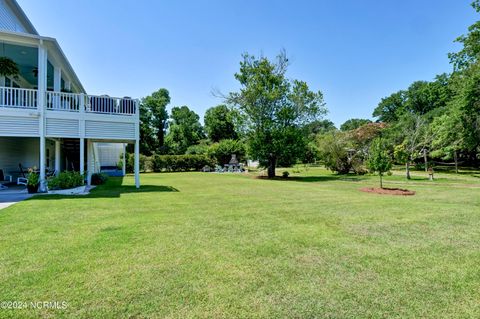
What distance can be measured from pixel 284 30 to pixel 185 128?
30.3 m

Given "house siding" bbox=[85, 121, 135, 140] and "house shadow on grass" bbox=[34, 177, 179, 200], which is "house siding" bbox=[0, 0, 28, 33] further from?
"house shadow on grass" bbox=[34, 177, 179, 200]

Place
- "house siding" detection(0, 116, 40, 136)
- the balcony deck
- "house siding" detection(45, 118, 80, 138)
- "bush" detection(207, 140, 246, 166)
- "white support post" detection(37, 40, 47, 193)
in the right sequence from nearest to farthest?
"house siding" detection(0, 116, 40, 136), the balcony deck, "white support post" detection(37, 40, 47, 193), "house siding" detection(45, 118, 80, 138), "bush" detection(207, 140, 246, 166)

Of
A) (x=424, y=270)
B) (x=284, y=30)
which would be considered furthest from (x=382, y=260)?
(x=284, y=30)

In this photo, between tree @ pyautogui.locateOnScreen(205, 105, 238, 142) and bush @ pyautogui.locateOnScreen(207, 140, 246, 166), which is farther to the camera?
tree @ pyautogui.locateOnScreen(205, 105, 238, 142)

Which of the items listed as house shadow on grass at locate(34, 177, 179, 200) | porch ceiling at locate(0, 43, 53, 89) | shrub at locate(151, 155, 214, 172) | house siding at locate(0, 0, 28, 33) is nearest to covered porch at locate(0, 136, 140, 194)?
house shadow on grass at locate(34, 177, 179, 200)

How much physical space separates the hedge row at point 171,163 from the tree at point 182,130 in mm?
10808

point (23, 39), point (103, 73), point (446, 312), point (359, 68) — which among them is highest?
point (359, 68)

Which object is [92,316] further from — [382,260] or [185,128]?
[185,128]

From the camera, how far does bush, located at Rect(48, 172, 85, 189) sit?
9.62 m

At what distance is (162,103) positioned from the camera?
45.0m

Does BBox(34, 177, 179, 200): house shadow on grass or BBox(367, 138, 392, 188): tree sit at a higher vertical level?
BBox(367, 138, 392, 188): tree

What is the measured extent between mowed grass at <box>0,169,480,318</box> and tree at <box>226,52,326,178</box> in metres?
14.1

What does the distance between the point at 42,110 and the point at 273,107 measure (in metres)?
15.2

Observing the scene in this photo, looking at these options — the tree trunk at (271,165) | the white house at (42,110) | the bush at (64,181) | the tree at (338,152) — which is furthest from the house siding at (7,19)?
the tree at (338,152)
